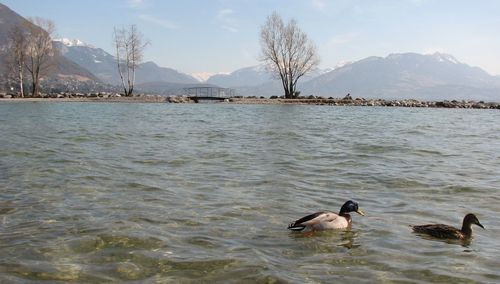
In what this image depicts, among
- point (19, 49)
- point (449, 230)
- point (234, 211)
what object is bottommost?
point (234, 211)

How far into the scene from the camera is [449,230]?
30.0ft

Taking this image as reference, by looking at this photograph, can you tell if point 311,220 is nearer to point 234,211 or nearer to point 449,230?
point 234,211

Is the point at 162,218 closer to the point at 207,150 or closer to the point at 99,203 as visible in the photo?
the point at 99,203

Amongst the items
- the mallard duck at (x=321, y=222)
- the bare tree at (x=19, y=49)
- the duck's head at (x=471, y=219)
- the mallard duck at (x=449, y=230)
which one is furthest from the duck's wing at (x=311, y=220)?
the bare tree at (x=19, y=49)

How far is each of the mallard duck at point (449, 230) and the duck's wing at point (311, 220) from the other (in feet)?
5.76

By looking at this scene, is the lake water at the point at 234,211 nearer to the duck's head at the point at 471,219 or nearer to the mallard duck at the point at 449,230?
the mallard duck at the point at 449,230

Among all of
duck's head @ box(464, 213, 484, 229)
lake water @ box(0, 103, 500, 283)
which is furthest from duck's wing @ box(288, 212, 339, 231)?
duck's head @ box(464, 213, 484, 229)

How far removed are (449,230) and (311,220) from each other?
264 centimetres

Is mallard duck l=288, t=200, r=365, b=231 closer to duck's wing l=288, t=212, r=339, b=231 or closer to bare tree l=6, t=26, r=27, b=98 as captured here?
duck's wing l=288, t=212, r=339, b=231

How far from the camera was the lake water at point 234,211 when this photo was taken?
7.39 metres

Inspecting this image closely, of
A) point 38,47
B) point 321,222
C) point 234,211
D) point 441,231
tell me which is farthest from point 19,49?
point 441,231

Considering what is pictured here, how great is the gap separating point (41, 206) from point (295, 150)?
520 inches

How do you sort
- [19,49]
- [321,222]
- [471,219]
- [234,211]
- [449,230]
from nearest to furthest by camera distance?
[449,230] → [321,222] → [471,219] → [234,211] → [19,49]

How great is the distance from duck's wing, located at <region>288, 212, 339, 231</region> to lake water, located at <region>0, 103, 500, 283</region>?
18 cm
